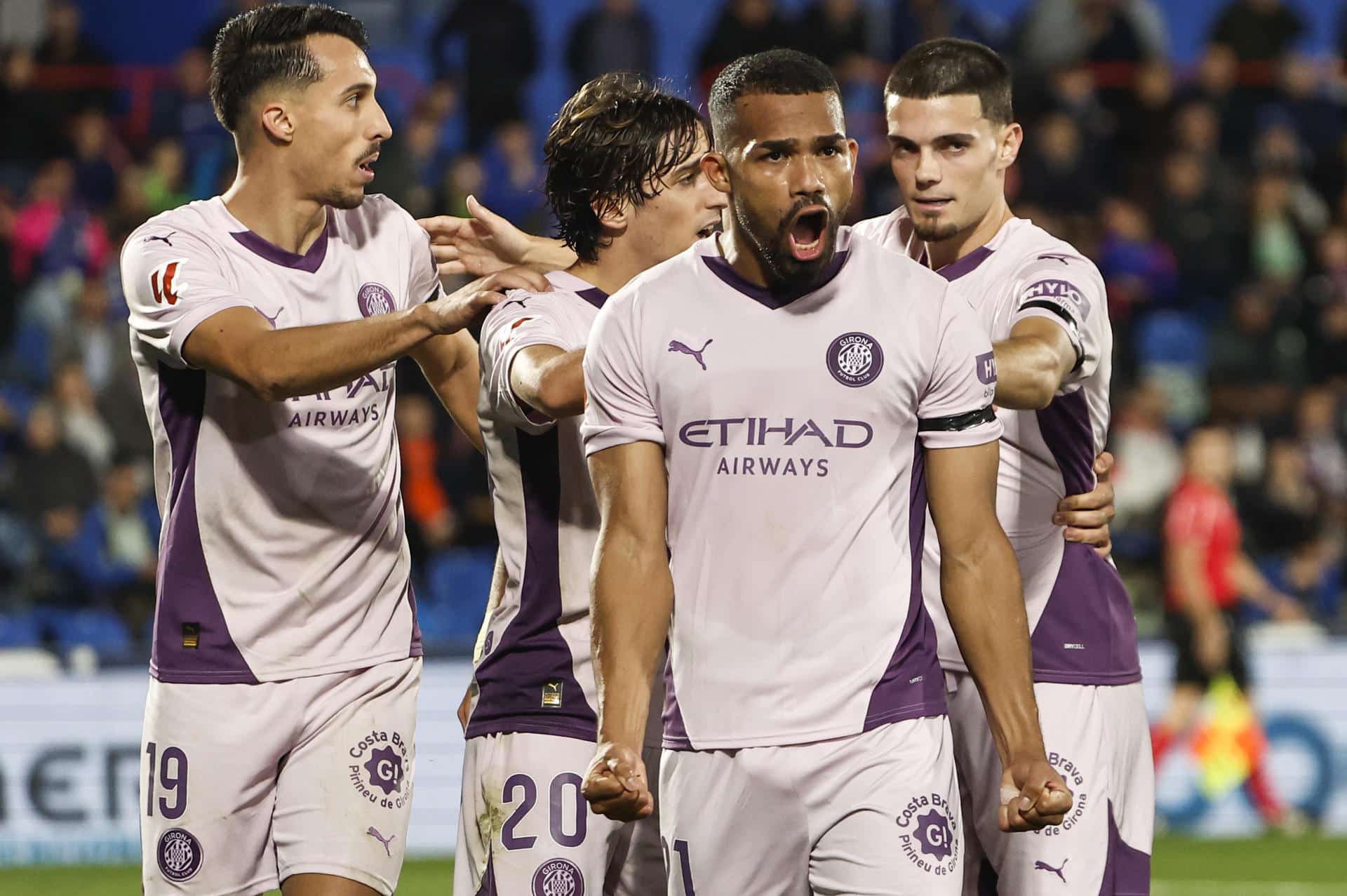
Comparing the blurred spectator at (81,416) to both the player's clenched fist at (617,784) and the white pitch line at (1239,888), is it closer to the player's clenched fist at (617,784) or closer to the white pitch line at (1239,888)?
the white pitch line at (1239,888)

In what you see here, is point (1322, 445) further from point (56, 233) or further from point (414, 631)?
point (414, 631)

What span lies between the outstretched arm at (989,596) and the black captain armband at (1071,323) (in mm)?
715

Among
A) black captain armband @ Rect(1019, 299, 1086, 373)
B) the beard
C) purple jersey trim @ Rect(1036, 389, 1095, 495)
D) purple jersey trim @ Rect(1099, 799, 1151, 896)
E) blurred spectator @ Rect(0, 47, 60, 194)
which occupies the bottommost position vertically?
purple jersey trim @ Rect(1099, 799, 1151, 896)

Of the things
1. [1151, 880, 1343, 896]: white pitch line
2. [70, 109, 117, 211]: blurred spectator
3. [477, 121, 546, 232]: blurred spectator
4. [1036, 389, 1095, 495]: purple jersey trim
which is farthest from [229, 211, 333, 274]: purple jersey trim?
[70, 109, 117, 211]: blurred spectator

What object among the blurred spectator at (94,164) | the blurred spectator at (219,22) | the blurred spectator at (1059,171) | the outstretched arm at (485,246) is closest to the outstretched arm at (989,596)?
the outstretched arm at (485,246)

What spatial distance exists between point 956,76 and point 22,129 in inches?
442

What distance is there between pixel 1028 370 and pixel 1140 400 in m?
8.73

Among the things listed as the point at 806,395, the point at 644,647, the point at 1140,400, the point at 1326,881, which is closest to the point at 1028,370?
the point at 806,395

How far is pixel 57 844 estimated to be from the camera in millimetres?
10734

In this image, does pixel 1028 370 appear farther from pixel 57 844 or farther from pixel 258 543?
pixel 57 844

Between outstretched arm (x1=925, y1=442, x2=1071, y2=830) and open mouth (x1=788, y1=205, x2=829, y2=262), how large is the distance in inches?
18.9

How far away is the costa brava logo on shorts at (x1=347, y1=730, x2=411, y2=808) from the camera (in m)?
5.09

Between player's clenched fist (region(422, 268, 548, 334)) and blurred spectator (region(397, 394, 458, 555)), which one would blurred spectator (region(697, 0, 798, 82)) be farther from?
player's clenched fist (region(422, 268, 548, 334))

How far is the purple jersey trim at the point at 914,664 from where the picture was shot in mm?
4055
